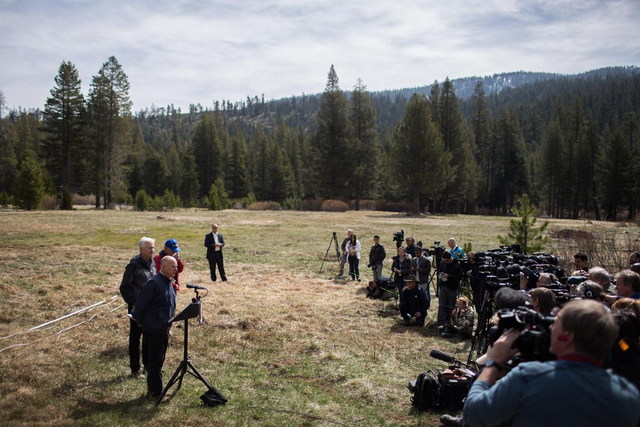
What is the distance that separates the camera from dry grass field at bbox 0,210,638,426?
616 cm

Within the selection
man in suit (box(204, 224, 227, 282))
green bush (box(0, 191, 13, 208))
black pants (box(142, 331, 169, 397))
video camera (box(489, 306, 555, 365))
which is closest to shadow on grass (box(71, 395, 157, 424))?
black pants (box(142, 331, 169, 397))

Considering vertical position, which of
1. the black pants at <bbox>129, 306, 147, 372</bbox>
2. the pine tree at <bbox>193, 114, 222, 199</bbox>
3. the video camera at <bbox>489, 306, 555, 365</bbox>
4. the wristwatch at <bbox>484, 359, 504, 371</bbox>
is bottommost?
the black pants at <bbox>129, 306, 147, 372</bbox>

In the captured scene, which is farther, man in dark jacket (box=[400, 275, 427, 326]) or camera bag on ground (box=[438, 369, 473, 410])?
man in dark jacket (box=[400, 275, 427, 326])

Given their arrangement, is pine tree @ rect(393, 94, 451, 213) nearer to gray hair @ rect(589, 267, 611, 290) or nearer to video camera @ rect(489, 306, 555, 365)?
gray hair @ rect(589, 267, 611, 290)

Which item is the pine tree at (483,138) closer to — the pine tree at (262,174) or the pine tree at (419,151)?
the pine tree at (419,151)

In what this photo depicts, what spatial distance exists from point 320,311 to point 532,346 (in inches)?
371

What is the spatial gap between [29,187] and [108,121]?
1271 centimetres

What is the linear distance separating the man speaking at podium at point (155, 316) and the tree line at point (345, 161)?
40354mm

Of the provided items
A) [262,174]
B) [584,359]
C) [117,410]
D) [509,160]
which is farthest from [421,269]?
[262,174]

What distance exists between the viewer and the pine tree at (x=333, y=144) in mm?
62500

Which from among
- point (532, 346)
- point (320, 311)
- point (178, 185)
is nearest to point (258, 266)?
point (320, 311)

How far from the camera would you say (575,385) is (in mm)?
2312

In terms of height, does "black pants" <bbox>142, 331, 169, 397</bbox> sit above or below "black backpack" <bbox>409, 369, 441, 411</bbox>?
above

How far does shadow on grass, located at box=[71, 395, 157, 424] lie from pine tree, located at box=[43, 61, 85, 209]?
1957 inches
